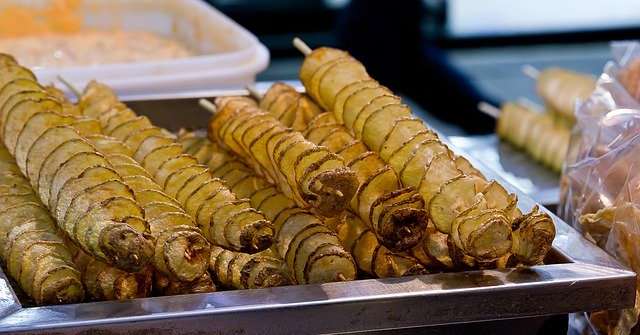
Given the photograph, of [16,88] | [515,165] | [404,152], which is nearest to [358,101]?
[404,152]

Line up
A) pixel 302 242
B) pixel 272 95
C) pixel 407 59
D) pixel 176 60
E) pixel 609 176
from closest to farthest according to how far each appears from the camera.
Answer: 1. pixel 302 242
2. pixel 609 176
3. pixel 272 95
4. pixel 176 60
5. pixel 407 59

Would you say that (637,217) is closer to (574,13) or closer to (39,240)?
(39,240)

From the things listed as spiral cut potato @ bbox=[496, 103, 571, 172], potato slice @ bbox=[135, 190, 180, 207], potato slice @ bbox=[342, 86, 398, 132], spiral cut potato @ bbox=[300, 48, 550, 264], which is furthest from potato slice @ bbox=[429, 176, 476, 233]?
spiral cut potato @ bbox=[496, 103, 571, 172]

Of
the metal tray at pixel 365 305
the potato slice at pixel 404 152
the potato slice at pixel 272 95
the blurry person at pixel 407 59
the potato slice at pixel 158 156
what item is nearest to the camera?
the metal tray at pixel 365 305

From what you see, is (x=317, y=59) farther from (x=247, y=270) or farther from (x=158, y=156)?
(x=247, y=270)

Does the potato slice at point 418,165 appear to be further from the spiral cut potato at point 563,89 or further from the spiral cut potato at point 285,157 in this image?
the spiral cut potato at point 563,89

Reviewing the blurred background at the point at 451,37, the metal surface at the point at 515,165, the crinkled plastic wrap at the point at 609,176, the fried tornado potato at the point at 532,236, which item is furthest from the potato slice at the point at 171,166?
the blurred background at the point at 451,37
